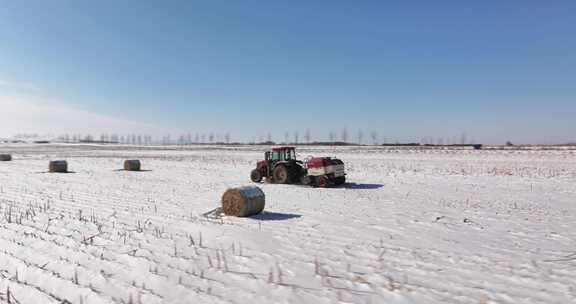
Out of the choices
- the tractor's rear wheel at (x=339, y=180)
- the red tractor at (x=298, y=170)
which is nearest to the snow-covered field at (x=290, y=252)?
the red tractor at (x=298, y=170)

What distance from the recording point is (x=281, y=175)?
15.7m

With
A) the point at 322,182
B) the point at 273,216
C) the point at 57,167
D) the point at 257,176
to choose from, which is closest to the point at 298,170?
the point at 322,182

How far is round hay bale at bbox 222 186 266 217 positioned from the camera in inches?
320

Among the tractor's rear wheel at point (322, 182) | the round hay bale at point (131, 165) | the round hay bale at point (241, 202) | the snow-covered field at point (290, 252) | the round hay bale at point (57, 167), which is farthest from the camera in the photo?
the round hay bale at point (131, 165)

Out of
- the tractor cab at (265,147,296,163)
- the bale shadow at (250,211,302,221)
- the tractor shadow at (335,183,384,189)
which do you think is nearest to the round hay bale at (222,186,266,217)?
the bale shadow at (250,211,302,221)

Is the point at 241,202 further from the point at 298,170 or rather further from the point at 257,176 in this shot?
the point at 257,176

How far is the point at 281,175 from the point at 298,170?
0.76 m

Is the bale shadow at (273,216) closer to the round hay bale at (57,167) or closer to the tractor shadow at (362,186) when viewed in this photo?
the tractor shadow at (362,186)

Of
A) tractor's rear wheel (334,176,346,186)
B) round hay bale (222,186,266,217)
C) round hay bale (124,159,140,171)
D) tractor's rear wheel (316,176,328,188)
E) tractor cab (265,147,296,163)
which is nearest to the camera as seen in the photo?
round hay bale (222,186,266,217)

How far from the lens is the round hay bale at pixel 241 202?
8.13 meters

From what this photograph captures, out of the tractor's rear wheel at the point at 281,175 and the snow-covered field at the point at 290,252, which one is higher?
the tractor's rear wheel at the point at 281,175

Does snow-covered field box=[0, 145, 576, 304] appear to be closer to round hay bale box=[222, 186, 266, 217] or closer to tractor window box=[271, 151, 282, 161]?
round hay bale box=[222, 186, 266, 217]

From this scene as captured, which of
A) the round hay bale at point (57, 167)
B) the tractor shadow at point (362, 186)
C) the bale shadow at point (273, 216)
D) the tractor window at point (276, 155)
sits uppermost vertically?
the tractor window at point (276, 155)

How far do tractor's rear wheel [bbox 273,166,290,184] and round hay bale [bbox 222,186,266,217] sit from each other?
6.96 metres
